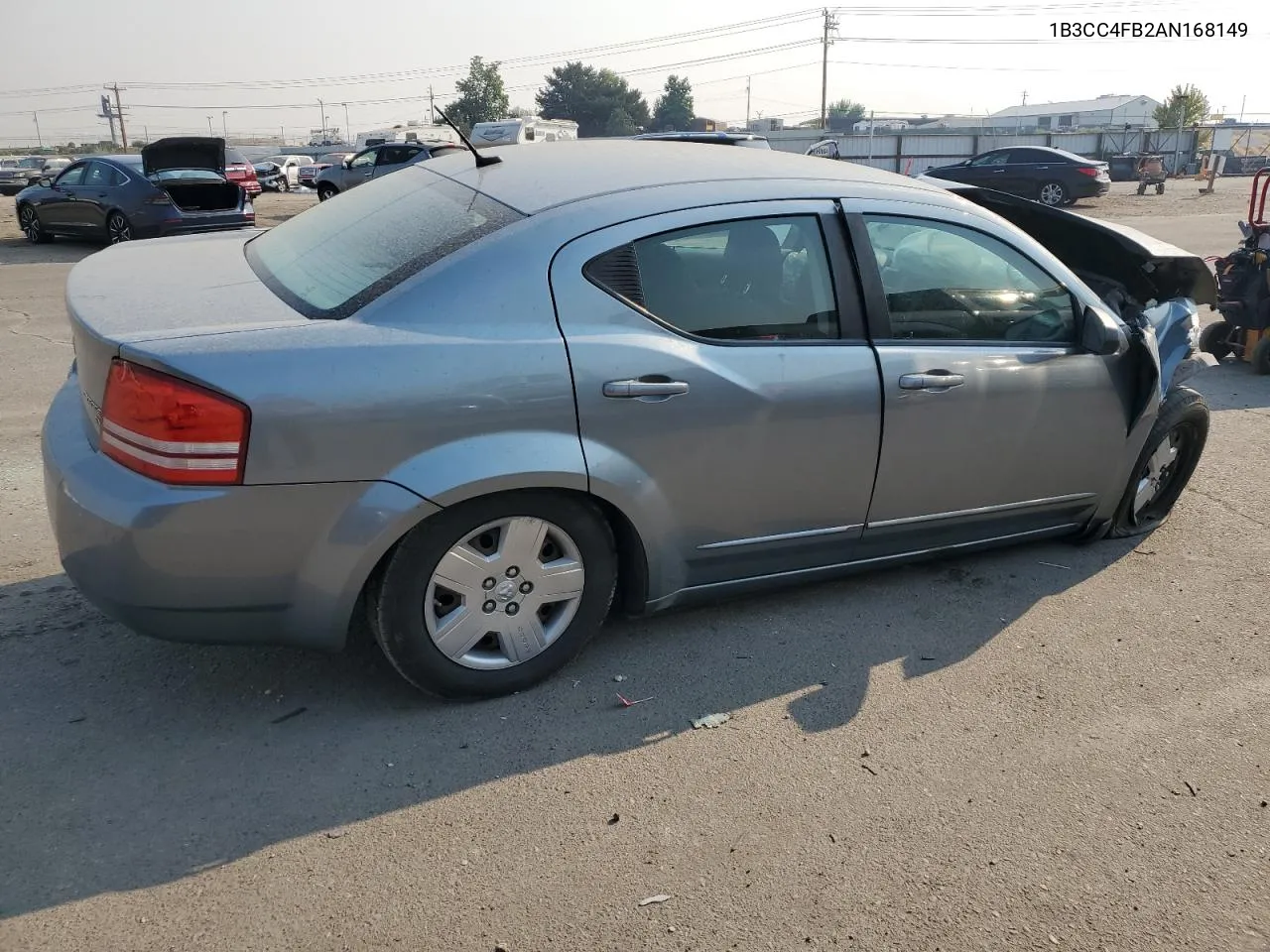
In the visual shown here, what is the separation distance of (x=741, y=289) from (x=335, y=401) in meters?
1.41

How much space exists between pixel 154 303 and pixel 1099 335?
3.35 metres

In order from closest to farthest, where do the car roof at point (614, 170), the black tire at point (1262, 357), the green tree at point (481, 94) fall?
the car roof at point (614, 170) < the black tire at point (1262, 357) < the green tree at point (481, 94)

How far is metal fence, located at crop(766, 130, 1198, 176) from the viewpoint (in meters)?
40.2

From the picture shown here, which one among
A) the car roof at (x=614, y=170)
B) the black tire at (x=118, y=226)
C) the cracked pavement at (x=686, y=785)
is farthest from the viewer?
the black tire at (x=118, y=226)

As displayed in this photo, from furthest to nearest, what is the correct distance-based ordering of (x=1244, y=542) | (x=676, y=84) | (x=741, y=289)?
(x=676, y=84) → (x=1244, y=542) → (x=741, y=289)

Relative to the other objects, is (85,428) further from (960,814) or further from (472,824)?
(960,814)

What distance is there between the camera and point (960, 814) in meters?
2.80

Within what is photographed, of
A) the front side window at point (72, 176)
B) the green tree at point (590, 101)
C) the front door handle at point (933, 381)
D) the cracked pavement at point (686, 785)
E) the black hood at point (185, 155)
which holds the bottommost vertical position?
the cracked pavement at point (686, 785)

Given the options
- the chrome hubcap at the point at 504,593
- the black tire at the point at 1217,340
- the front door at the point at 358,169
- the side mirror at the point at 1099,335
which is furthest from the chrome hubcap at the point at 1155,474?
the front door at the point at 358,169

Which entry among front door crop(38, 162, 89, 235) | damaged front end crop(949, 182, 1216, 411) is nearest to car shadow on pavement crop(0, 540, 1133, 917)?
damaged front end crop(949, 182, 1216, 411)

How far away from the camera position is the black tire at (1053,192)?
2514 centimetres

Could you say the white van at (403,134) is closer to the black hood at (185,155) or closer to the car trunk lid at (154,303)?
the black hood at (185,155)

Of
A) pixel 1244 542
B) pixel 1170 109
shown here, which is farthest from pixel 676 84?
pixel 1244 542

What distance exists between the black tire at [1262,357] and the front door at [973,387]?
4778 mm
